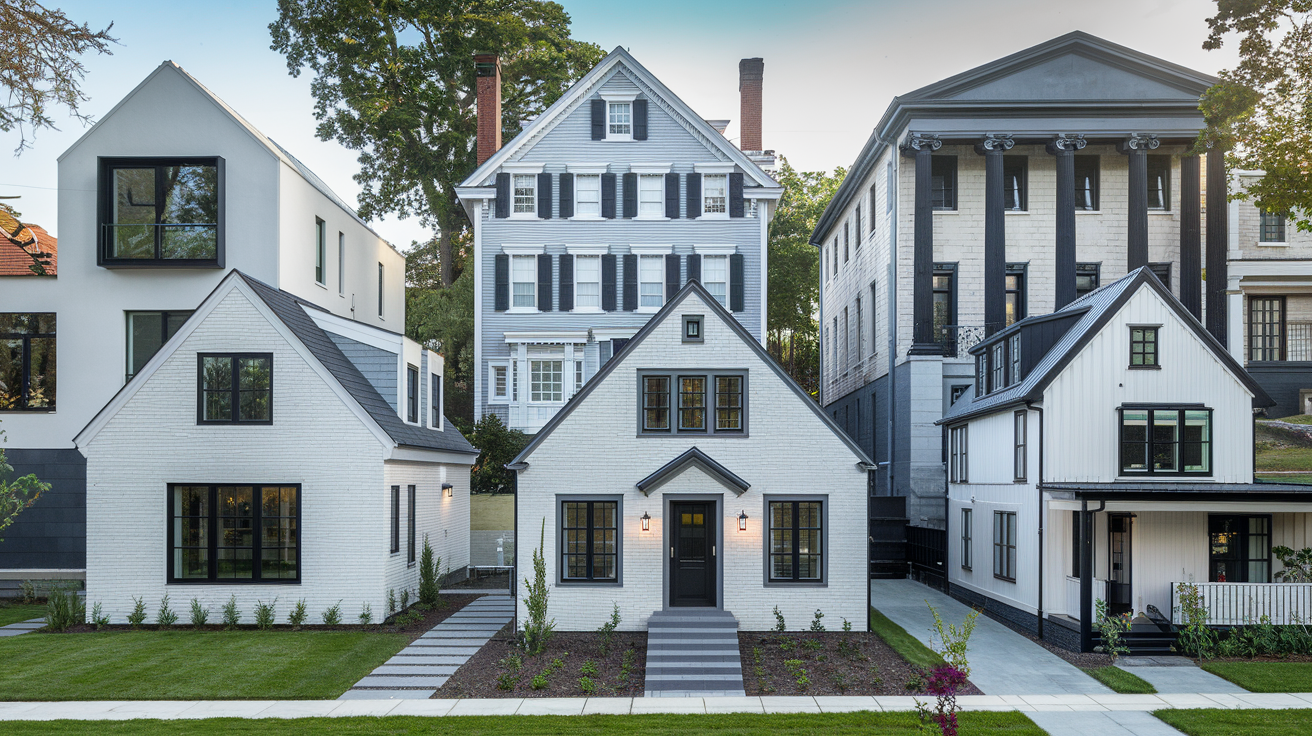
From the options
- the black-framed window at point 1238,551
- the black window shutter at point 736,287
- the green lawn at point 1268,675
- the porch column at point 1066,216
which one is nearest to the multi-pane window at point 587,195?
the black window shutter at point 736,287

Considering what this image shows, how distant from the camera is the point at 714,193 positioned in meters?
30.5

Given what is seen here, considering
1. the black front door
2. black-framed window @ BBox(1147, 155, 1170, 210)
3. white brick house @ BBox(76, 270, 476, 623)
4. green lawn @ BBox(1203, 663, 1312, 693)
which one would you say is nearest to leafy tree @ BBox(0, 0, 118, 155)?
white brick house @ BBox(76, 270, 476, 623)

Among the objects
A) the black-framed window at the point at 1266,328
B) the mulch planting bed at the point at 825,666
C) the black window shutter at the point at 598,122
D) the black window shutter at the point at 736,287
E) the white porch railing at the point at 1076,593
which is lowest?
the mulch planting bed at the point at 825,666

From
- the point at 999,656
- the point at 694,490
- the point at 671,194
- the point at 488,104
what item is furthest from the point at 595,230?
the point at 999,656

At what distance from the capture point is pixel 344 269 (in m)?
27.8

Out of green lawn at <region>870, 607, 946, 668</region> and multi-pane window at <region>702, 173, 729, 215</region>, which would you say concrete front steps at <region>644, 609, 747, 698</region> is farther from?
multi-pane window at <region>702, 173, 729, 215</region>

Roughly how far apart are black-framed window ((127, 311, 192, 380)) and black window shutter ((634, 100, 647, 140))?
14524mm

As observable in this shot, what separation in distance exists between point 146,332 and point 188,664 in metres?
A: 11.0

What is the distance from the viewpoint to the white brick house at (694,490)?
1792cm

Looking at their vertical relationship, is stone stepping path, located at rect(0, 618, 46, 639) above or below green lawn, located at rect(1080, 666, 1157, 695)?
below

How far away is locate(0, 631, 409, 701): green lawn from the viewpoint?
13.8 meters

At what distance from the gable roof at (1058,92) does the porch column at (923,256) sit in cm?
94

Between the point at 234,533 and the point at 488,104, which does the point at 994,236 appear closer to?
the point at 488,104

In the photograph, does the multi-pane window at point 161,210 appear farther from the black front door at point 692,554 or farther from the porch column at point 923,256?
the porch column at point 923,256
